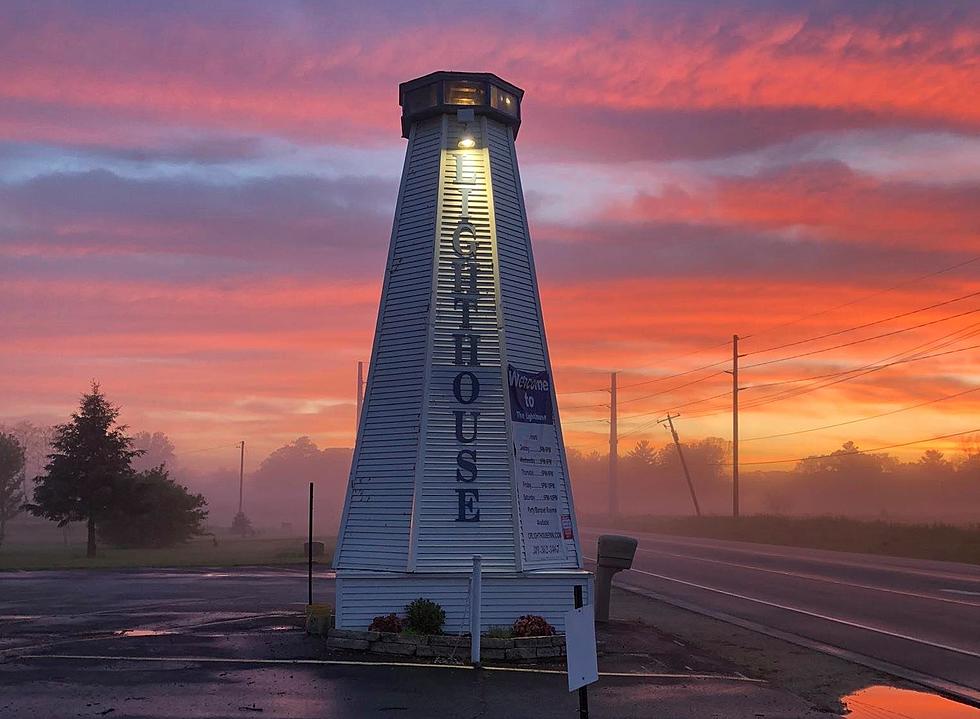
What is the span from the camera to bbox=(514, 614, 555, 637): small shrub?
15.6m

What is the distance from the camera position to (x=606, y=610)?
2044 cm

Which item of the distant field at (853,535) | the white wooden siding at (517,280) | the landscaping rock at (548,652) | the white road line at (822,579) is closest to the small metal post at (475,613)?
the landscaping rock at (548,652)

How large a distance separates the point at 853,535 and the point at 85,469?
43.0m

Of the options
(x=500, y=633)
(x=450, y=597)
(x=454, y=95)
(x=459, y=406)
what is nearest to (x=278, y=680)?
(x=450, y=597)

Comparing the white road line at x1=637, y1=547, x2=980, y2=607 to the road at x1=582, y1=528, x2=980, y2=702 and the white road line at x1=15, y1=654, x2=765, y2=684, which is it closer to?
the road at x1=582, y1=528, x2=980, y2=702

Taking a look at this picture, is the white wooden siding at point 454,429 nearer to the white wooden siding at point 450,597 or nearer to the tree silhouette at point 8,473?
the white wooden siding at point 450,597

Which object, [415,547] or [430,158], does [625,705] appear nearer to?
[415,547]

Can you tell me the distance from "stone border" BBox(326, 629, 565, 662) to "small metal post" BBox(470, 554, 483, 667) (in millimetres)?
246

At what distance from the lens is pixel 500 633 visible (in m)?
15.7

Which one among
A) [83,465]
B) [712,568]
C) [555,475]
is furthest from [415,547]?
[83,465]

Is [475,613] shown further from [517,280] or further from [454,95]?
[454,95]

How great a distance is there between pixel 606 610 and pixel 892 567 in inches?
835

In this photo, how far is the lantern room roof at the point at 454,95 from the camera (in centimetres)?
1856

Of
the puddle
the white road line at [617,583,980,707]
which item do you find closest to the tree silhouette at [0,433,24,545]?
the white road line at [617,583,980,707]
